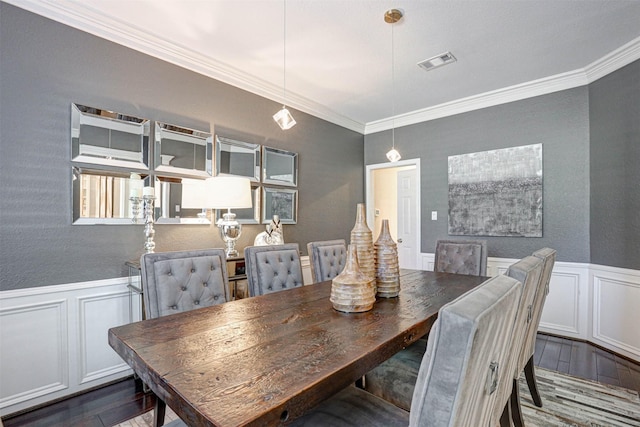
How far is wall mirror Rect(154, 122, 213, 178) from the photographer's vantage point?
2.57 m

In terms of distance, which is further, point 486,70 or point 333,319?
point 486,70

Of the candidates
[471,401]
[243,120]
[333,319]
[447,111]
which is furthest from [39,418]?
[447,111]

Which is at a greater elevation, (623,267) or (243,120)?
(243,120)

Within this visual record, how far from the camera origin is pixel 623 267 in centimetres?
273

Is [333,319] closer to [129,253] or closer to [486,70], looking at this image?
[129,253]

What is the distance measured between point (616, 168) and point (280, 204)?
3.21 meters

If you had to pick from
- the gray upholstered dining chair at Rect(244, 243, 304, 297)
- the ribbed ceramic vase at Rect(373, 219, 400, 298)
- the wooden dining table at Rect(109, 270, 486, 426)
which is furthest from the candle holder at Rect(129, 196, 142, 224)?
the ribbed ceramic vase at Rect(373, 219, 400, 298)

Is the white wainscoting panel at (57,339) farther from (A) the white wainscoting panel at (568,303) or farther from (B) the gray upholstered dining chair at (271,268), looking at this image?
(A) the white wainscoting panel at (568,303)

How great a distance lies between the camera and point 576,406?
2.00 meters

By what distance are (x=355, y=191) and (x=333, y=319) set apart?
11.2ft

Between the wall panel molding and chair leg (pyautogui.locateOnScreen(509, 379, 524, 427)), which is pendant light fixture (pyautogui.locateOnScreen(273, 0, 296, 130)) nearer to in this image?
the wall panel molding

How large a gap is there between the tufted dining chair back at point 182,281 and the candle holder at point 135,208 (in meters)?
0.93

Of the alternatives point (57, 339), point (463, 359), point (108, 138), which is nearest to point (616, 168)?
point (463, 359)

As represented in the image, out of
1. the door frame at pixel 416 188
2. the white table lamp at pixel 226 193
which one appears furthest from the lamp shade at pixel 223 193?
the door frame at pixel 416 188
